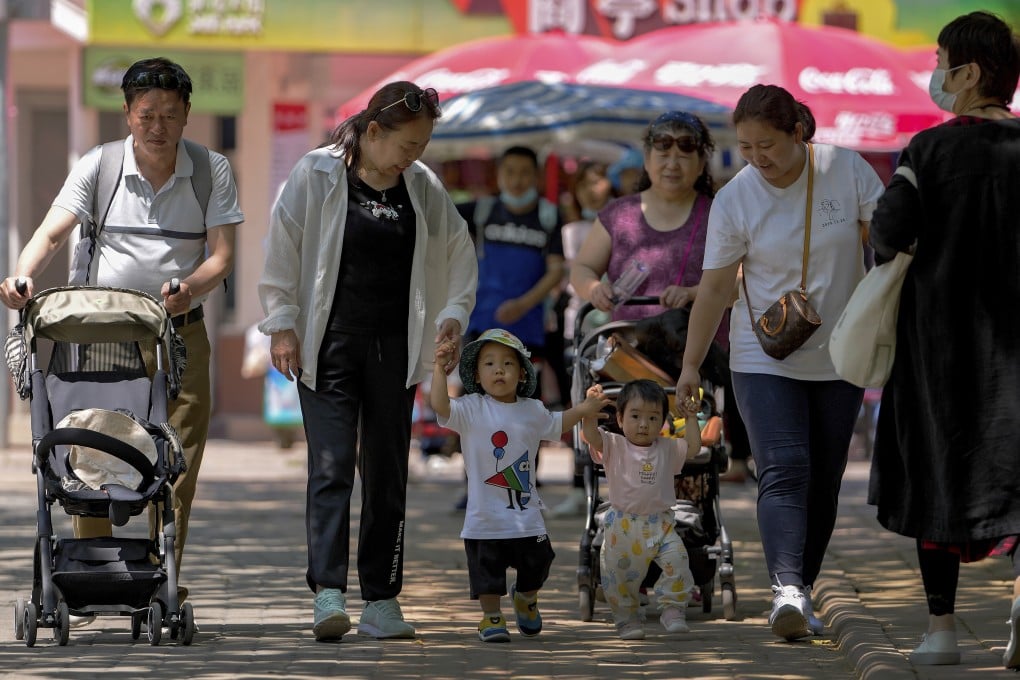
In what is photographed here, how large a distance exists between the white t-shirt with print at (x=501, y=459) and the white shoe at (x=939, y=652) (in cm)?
155

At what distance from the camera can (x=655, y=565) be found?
8.28 m

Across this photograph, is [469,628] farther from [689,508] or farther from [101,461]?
[101,461]

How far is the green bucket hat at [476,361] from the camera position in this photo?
786cm

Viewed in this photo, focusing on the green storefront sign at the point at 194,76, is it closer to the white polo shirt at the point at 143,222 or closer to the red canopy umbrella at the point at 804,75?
the red canopy umbrella at the point at 804,75

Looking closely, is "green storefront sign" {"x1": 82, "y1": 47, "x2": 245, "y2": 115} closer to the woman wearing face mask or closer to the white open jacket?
the white open jacket

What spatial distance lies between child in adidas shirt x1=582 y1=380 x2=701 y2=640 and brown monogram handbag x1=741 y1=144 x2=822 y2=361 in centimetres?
53

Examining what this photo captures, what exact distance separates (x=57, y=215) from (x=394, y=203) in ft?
4.16

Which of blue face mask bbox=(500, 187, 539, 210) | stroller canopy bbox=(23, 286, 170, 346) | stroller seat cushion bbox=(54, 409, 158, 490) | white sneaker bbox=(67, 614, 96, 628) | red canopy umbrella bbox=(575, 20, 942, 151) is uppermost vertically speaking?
red canopy umbrella bbox=(575, 20, 942, 151)

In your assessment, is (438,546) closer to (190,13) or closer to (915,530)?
(915,530)

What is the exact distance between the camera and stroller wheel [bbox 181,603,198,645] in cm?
740

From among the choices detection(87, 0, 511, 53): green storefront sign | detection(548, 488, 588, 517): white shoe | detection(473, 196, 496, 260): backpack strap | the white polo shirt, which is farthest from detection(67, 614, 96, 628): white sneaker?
detection(87, 0, 511, 53): green storefront sign

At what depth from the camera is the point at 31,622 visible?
24.1 feet

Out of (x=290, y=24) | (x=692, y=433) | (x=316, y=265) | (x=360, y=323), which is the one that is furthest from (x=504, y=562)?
(x=290, y=24)

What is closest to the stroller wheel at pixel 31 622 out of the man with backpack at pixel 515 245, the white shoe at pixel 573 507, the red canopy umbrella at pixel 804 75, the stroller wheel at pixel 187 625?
the stroller wheel at pixel 187 625
